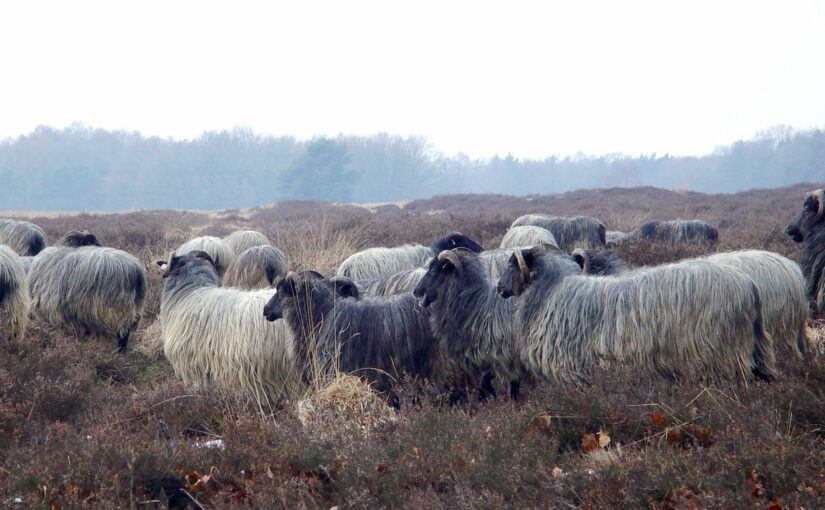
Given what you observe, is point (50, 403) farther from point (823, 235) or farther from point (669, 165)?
point (669, 165)

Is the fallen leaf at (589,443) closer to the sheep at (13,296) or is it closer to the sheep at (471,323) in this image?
the sheep at (471,323)

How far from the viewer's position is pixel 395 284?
7.32 m

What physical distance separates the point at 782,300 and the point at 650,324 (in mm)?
1395

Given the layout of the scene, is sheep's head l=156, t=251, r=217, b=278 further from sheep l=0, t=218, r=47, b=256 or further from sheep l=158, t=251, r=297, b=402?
sheep l=0, t=218, r=47, b=256

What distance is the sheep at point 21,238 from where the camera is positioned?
456 inches

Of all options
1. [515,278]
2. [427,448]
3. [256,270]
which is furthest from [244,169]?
[427,448]

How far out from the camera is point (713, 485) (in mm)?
3047

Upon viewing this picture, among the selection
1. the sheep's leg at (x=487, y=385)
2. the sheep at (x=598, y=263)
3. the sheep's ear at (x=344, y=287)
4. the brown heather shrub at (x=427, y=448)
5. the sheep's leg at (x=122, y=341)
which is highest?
the sheep at (x=598, y=263)

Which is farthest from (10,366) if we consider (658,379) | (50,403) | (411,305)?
(658,379)

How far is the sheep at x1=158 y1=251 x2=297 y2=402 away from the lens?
621cm

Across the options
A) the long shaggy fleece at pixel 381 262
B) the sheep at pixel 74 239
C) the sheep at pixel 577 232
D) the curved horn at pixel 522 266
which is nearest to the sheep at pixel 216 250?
the sheep at pixel 74 239

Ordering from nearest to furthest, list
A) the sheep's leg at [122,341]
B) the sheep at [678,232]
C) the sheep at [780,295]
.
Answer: the sheep at [780,295] → the sheep's leg at [122,341] → the sheep at [678,232]

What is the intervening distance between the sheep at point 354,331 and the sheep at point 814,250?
170 inches

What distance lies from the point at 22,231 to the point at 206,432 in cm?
911
